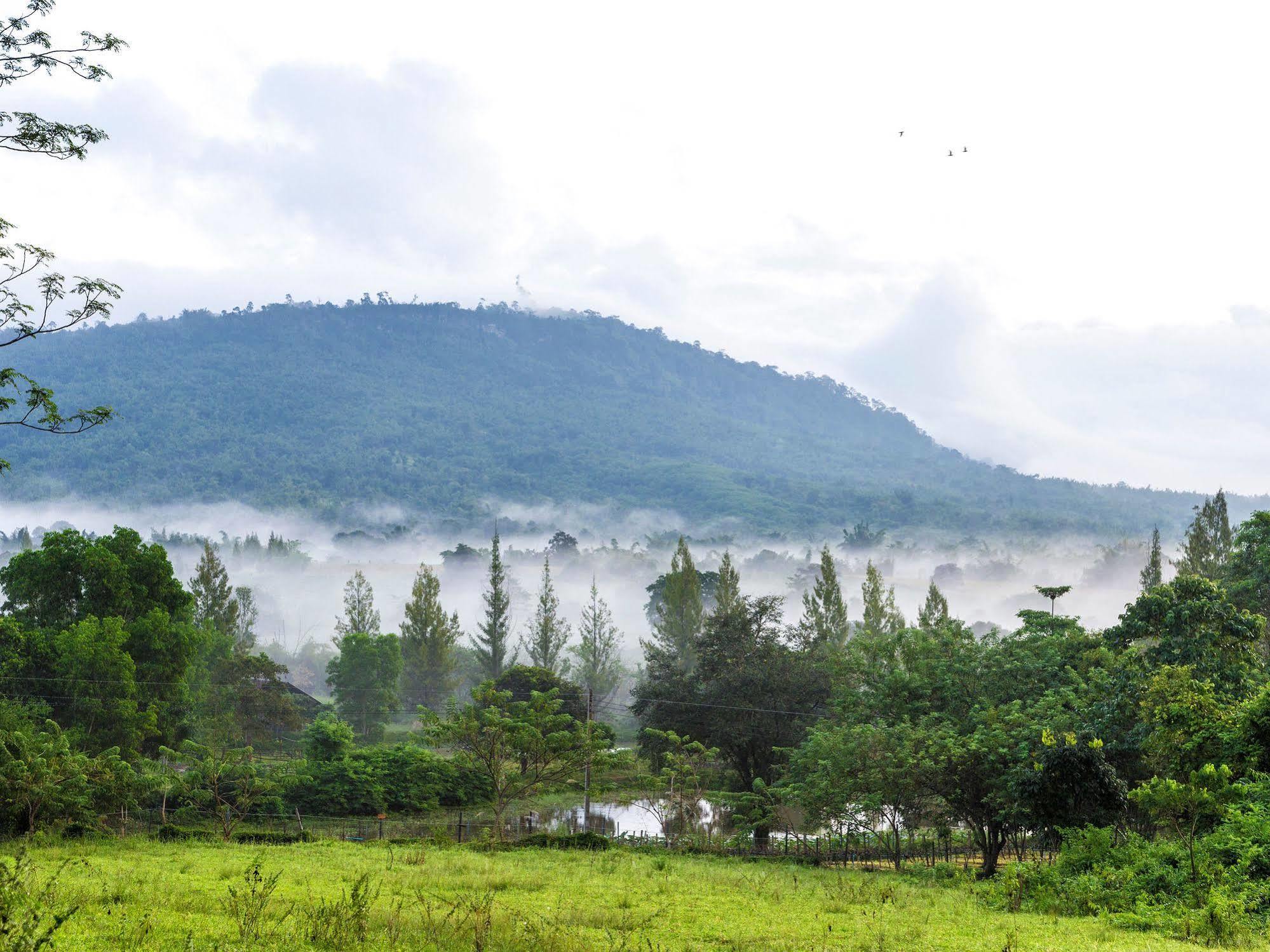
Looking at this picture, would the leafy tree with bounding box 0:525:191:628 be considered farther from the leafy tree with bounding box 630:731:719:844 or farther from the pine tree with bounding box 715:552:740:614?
the pine tree with bounding box 715:552:740:614

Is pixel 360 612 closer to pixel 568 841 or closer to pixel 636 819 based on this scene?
pixel 636 819

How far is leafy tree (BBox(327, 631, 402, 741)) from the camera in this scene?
6462 centimetres

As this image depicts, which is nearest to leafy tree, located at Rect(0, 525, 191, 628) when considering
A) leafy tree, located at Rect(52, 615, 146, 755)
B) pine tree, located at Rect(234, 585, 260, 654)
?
leafy tree, located at Rect(52, 615, 146, 755)

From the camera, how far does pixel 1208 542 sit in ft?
182

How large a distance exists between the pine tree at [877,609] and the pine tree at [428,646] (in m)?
30.8

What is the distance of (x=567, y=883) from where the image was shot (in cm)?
1677

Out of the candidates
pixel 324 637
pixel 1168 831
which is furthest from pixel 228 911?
pixel 324 637

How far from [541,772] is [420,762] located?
11225 millimetres

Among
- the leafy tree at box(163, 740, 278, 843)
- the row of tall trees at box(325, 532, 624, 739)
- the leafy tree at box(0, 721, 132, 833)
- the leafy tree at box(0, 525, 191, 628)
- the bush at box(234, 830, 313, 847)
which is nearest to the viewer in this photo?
the leafy tree at box(0, 721, 132, 833)

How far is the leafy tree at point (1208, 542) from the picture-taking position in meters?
54.5

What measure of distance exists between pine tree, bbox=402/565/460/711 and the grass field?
2037 inches

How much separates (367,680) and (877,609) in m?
35.4

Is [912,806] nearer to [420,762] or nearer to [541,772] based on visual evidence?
[541,772]

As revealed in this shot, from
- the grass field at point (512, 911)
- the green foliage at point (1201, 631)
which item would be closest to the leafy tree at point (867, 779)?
the grass field at point (512, 911)
